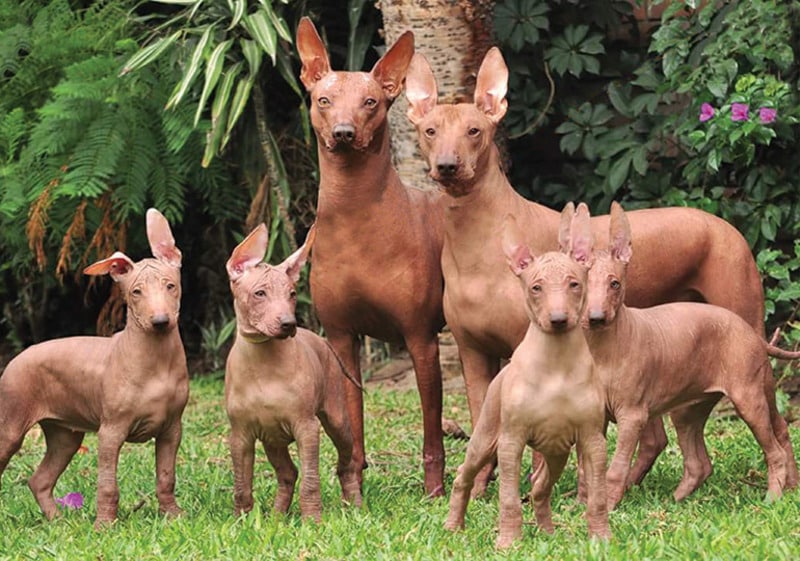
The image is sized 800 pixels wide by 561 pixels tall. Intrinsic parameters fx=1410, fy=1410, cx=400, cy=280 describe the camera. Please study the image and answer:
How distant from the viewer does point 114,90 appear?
10406 mm

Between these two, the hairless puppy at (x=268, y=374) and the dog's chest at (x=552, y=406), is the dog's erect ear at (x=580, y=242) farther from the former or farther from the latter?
the hairless puppy at (x=268, y=374)

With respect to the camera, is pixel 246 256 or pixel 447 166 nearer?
pixel 246 256

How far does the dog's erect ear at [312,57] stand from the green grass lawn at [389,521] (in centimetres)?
205

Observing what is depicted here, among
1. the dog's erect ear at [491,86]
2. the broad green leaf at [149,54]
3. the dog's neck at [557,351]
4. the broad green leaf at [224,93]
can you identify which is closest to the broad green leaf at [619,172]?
the broad green leaf at [224,93]

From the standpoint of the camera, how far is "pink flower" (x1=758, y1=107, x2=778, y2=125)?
8711mm

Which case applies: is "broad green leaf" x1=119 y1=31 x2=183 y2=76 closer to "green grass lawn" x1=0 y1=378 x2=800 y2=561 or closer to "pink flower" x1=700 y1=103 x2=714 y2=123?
"green grass lawn" x1=0 y1=378 x2=800 y2=561

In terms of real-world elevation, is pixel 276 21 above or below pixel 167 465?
above

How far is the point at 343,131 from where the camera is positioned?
6473 mm

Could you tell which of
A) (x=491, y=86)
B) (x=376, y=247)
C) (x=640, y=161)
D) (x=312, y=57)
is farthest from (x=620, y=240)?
(x=640, y=161)

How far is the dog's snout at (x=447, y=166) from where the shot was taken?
6.31m

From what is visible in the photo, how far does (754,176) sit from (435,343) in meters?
3.45

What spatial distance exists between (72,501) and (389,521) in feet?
5.60

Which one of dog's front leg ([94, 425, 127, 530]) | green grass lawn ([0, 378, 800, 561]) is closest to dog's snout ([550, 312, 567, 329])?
green grass lawn ([0, 378, 800, 561])

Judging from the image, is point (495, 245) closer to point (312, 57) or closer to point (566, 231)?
point (566, 231)
